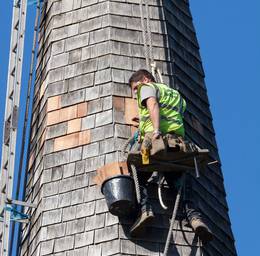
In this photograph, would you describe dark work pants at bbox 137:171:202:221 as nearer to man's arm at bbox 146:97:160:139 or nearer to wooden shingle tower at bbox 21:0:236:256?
wooden shingle tower at bbox 21:0:236:256

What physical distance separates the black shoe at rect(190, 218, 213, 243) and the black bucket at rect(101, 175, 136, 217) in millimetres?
675

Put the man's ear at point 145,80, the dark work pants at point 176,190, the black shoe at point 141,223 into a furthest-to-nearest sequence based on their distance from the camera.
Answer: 1. the man's ear at point 145,80
2. the dark work pants at point 176,190
3. the black shoe at point 141,223

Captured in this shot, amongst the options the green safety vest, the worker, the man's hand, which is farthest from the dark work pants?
the man's hand

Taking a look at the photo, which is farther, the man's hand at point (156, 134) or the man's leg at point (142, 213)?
the man's leg at point (142, 213)

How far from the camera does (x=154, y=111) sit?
40.1 feet

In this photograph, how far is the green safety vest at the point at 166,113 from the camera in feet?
40.9

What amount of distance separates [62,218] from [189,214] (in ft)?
4.72

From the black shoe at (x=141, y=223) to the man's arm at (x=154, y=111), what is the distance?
0.82 metres

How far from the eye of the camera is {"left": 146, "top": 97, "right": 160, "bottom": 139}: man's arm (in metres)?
12.0

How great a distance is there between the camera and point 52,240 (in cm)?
1265

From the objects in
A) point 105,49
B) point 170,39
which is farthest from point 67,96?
point 170,39

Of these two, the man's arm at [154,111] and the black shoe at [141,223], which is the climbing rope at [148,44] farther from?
the black shoe at [141,223]

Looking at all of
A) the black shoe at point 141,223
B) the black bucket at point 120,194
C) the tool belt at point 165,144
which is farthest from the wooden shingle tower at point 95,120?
the tool belt at point 165,144

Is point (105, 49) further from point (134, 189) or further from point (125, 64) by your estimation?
point (134, 189)
